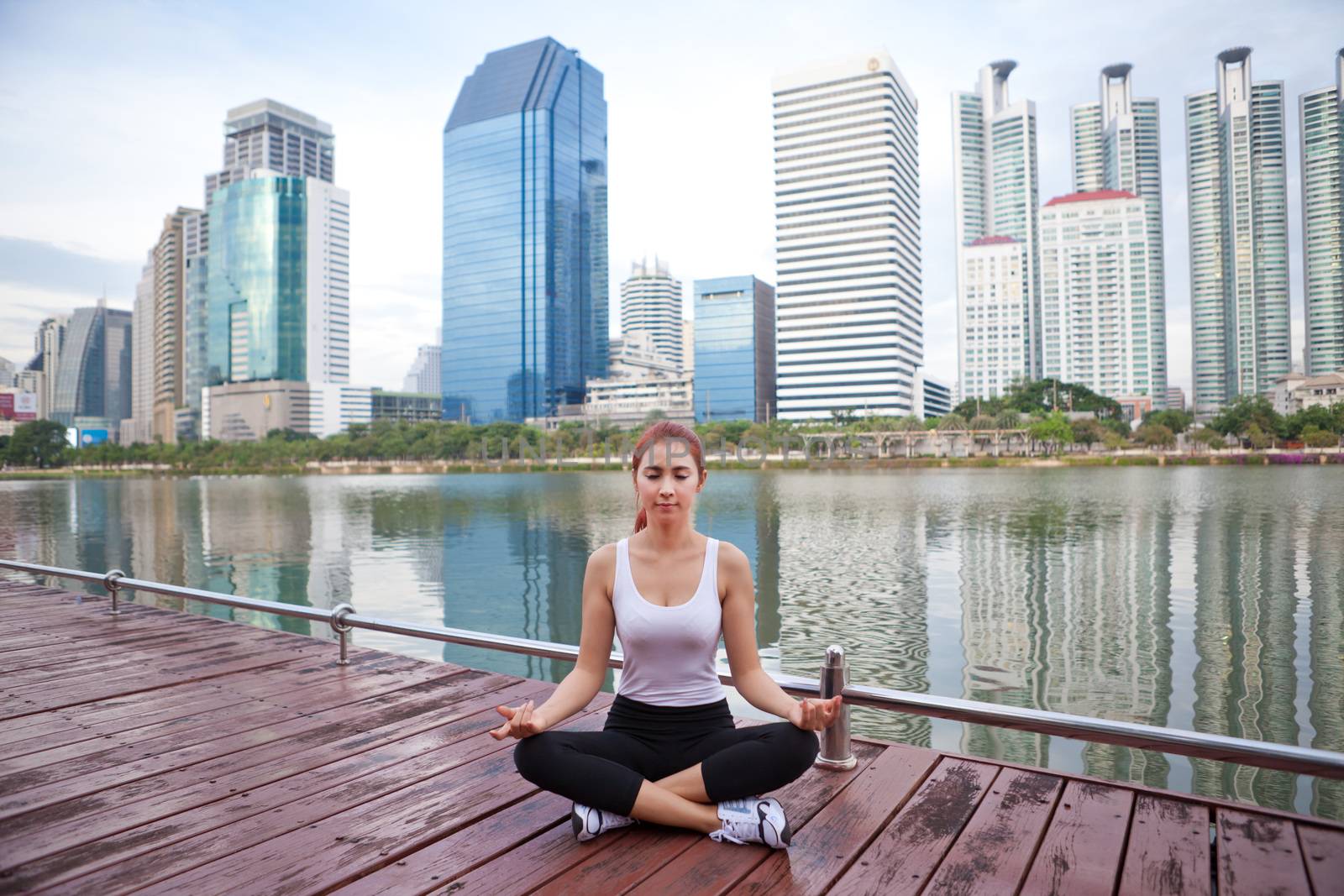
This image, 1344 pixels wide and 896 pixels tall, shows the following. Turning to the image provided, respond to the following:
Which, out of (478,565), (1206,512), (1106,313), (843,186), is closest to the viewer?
(478,565)

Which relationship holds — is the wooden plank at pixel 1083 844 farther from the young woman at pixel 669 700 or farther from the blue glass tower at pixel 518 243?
the blue glass tower at pixel 518 243

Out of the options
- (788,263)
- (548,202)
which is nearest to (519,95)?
(548,202)

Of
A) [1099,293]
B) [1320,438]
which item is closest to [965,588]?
[1320,438]

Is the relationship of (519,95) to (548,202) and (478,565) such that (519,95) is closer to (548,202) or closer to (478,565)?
(548,202)

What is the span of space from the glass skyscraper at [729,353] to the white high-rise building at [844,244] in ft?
45.4

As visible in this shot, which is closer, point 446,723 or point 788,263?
point 446,723

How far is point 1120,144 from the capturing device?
173000mm

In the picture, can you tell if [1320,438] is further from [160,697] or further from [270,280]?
[270,280]

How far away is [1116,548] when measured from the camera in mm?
18828

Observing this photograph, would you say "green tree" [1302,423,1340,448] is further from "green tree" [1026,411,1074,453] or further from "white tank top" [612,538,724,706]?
"white tank top" [612,538,724,706]

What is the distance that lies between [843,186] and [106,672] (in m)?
129

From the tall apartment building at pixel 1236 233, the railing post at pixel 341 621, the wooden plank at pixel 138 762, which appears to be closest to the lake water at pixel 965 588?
the railing post at pixel 341 621

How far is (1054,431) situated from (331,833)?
87.5 m

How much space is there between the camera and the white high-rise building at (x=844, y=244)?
118m
